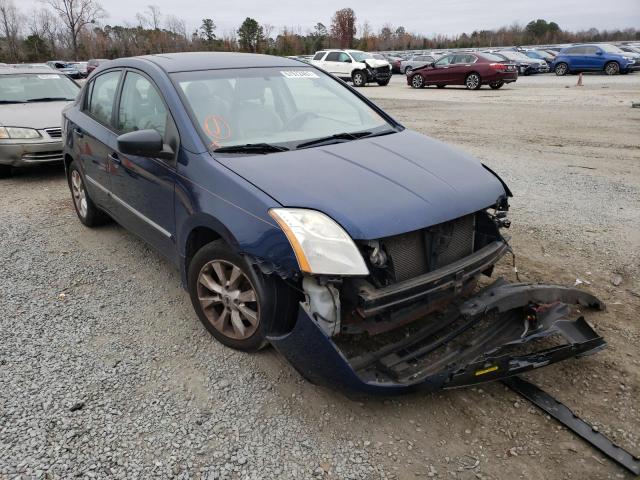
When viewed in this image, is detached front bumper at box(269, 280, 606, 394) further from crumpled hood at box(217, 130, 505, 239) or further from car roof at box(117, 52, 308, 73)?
car roof at box(117, 52, 308, 73)

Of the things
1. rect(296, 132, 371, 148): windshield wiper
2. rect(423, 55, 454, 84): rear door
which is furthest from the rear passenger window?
rect(423, 55, 454, 84): rear door

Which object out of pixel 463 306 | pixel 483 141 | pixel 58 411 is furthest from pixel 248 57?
pixel 483 141

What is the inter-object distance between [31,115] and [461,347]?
7.03 m

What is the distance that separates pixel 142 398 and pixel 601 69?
30.2 meters

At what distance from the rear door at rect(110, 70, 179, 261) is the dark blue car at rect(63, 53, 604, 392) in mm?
17

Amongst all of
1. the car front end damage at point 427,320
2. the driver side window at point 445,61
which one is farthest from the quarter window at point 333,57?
the car front end damage at point 427,320

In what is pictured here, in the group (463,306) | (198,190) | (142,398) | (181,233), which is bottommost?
(142,398)

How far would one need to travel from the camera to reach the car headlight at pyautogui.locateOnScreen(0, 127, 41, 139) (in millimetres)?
6672

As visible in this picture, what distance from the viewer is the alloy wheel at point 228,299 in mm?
2799

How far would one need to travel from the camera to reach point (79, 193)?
5094mm

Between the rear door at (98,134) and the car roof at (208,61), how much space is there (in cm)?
25

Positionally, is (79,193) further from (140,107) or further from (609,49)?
(609,49)

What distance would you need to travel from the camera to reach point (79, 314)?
351 cm

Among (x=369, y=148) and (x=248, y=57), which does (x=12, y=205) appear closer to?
(x=248, y=57)
